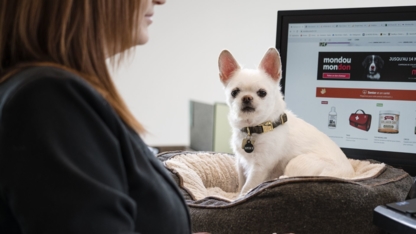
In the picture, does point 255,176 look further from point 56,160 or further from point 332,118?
point 56,160

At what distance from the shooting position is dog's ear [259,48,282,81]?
120cm

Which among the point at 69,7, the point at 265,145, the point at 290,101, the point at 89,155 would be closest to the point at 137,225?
the point at 89,155

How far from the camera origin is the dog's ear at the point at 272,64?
1.20 metres

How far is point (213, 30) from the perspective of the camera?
2184 millimetres

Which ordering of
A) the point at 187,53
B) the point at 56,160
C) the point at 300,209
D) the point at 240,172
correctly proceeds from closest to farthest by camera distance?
the point at 56,160, the point at 300,209, the point at 240,172, the point at 187,53

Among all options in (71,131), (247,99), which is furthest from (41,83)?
(247,99)

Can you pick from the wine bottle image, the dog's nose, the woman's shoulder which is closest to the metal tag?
the dog's nose

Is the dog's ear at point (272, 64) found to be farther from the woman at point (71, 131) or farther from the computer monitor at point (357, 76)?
the woman at point (71, 131)

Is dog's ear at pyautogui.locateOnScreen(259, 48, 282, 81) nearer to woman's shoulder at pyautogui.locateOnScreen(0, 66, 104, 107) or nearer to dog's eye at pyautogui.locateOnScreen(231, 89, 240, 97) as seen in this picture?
dog's eye at pyautogui.locateOnScreen(231, 89, 240, 97)

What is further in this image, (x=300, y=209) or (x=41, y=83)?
(x=300, y=209)

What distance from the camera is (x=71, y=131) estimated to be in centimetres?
40

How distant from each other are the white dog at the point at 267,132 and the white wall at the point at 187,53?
836 millimetres

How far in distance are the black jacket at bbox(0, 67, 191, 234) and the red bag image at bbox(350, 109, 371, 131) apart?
934 millimetres

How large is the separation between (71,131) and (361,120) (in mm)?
984
